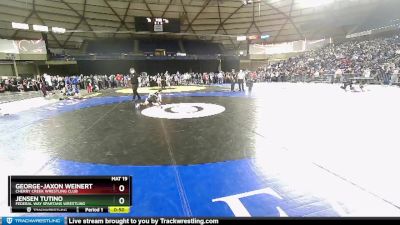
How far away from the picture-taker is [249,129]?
5.84 meters

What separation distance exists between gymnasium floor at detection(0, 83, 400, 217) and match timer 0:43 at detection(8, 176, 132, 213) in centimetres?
52

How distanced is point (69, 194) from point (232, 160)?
2407 mm

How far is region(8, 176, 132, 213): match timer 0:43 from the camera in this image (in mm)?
2092

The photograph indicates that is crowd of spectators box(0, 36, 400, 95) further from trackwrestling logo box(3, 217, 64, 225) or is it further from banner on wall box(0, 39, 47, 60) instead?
trackwrestling logo box(3, 217, 64, 225)

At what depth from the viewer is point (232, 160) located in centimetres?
388

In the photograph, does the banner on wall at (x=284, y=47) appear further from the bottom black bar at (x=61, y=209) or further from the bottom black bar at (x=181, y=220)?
the bottom black bar at (x=61, y=209)

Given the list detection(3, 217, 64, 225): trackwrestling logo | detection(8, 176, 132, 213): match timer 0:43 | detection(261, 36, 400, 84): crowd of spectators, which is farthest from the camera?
detection(261, 36, 400, 84): crowd of spectators

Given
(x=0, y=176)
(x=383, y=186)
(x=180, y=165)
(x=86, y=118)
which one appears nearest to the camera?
(x=383, y=186)

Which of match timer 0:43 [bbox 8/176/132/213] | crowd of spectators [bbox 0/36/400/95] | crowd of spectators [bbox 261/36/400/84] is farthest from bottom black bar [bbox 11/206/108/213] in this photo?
crowd of spectators [bbox 261/36/400/84]

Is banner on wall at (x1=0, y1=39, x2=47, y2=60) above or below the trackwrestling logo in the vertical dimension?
above

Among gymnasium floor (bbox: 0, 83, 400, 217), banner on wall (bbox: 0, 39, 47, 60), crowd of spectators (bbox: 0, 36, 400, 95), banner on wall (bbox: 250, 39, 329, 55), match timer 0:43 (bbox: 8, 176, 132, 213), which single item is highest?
banner on wall (bbox: 250, 39, 329, 55)

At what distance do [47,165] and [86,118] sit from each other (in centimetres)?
430

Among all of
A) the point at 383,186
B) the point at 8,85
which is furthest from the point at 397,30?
the point at 8,85

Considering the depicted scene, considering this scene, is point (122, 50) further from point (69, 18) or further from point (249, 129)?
point (249, 129)
